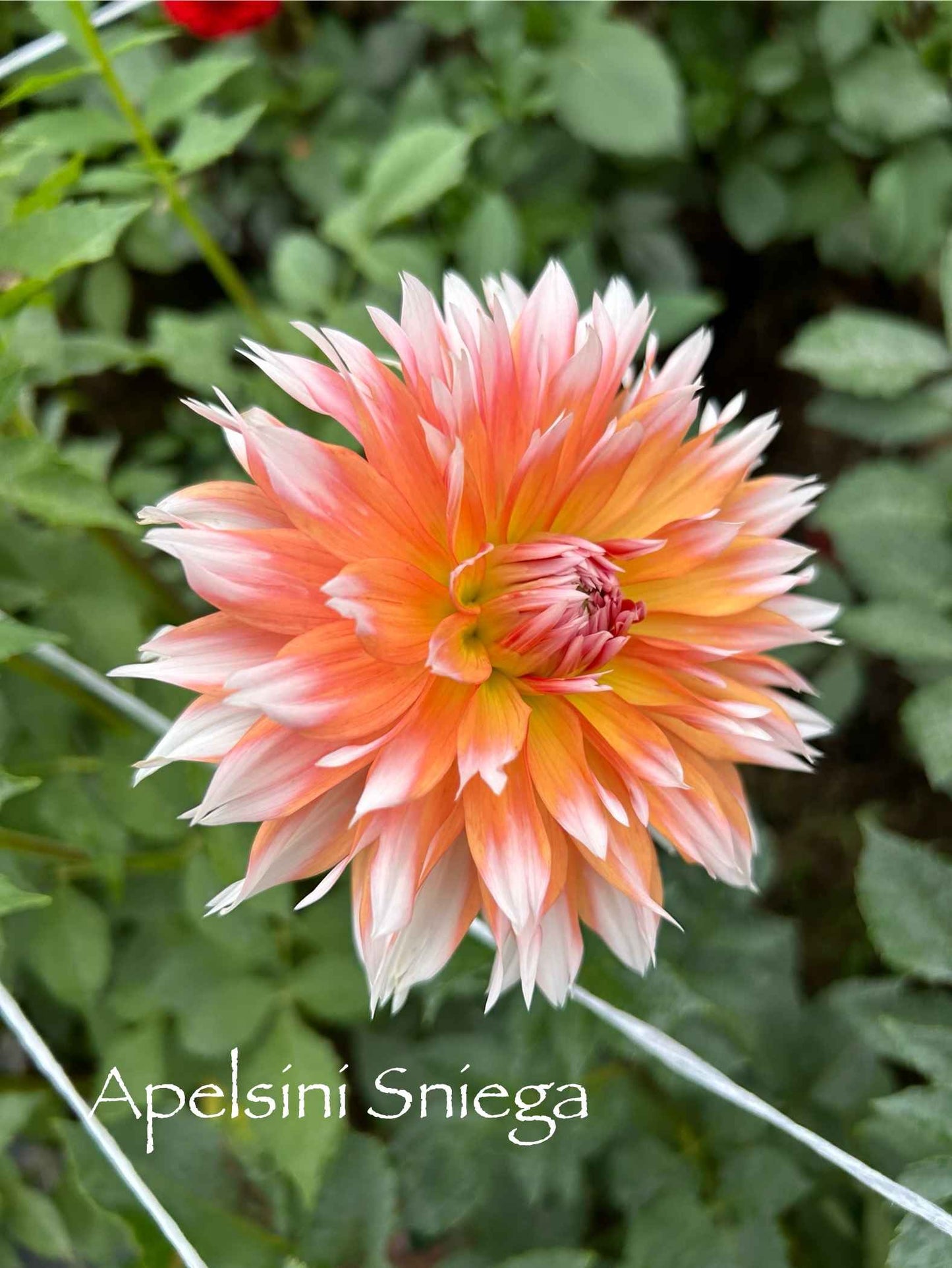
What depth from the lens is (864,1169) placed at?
76 centimetres

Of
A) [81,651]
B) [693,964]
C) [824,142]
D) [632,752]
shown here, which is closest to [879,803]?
[693,964]

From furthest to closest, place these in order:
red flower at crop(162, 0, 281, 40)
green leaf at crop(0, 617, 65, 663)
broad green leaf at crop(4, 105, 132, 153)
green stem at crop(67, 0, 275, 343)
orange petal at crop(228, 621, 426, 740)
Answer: red flower at crop(162, 0, 281, 40) → broad green leaf at crop(4, 105, 132, 153) → green stem at crop(67, 0, 275, 343) → green leaf at crop(0, 617, 65, 663) → orange petal at crop(228, 621, 426, 740)

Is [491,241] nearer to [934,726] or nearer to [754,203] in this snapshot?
[754,203]

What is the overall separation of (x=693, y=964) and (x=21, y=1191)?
82 cm

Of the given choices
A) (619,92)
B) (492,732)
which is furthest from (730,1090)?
(619,92)

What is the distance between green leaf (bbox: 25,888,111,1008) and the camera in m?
1.20

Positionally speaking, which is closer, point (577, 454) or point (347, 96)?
point (577, 454)

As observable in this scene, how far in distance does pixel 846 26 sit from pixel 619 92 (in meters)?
0.30

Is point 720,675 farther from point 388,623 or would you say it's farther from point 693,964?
point 693,964

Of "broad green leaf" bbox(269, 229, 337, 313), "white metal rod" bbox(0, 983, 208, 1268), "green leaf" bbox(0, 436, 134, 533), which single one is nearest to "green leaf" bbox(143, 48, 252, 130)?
"broad green leaf" bbox(269, 229, 337, 313)

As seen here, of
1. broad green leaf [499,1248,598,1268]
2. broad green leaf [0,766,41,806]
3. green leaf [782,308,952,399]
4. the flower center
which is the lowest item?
broad green leaf [499,1248,598,1268]

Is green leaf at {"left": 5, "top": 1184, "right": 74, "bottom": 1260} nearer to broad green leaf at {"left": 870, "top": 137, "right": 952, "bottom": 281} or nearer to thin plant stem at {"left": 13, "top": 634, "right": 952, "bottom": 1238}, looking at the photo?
thin plant stem at {"left": 13, "top": 634, "right": 952, "bottom": 1238}

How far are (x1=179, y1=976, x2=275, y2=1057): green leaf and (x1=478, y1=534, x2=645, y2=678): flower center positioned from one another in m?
0.63

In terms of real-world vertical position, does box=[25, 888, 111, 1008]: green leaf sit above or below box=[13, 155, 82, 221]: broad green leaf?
below
